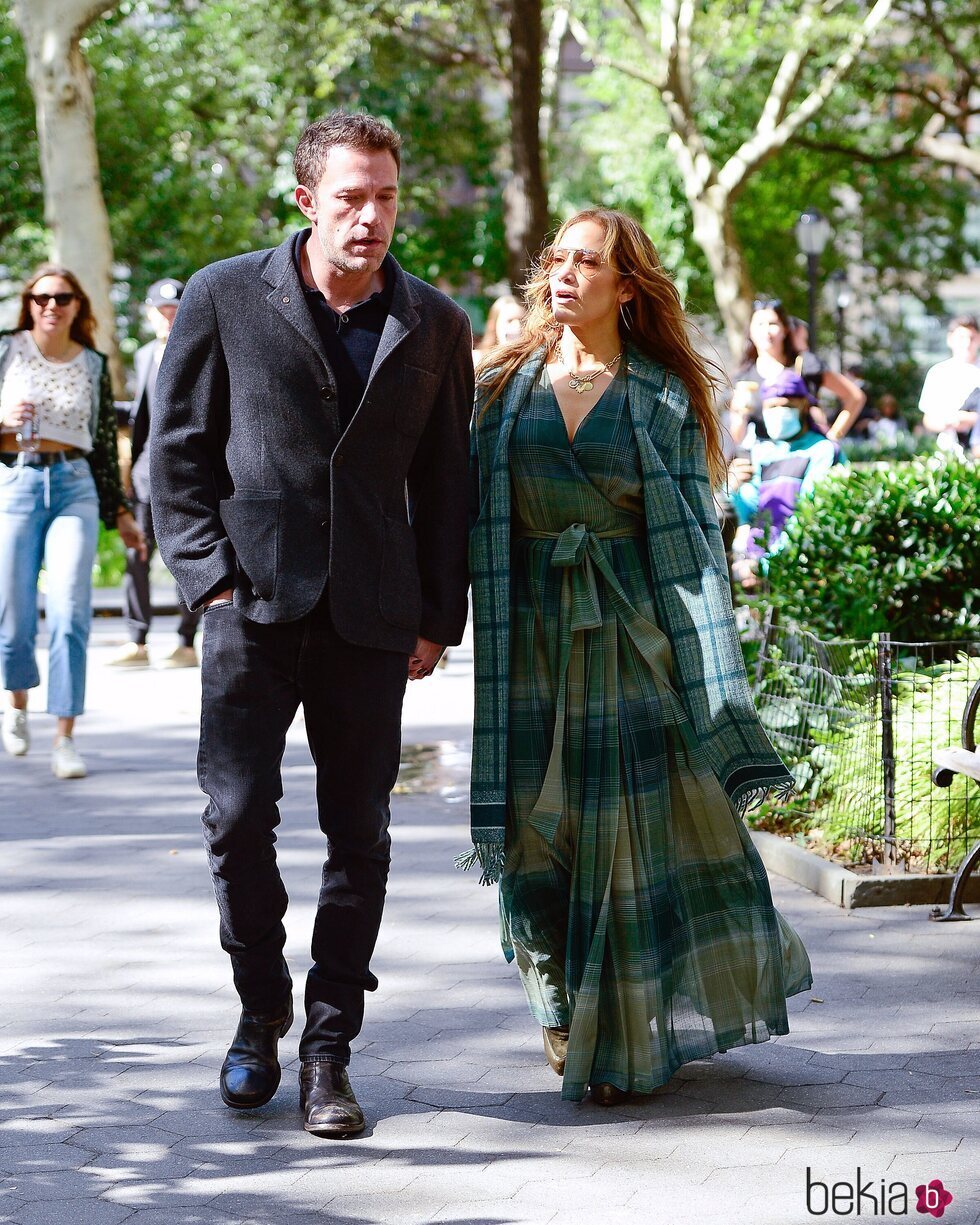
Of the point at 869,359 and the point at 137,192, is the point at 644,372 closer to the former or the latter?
the point at 137,192

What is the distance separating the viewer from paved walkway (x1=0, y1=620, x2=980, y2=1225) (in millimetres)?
3793

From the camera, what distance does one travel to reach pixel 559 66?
38.8 m

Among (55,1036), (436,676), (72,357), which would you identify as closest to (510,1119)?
(55,1036)

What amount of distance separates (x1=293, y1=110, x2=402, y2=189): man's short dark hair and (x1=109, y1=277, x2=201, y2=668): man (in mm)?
6405

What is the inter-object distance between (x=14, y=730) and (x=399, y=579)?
5.25 metres

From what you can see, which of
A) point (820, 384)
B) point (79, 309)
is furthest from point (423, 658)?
point (820, 384)

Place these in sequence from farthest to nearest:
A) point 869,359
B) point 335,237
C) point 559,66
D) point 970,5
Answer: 1. point 869,359
2. point 559,66
3. point 970,5
4. point 335,237

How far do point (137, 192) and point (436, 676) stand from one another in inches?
940

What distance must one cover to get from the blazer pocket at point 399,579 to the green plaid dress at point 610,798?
0.36 metres

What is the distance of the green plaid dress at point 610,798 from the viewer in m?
4.36

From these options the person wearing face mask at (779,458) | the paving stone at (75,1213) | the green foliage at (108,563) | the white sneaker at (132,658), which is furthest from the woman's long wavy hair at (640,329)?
the green foliage at (108,563)

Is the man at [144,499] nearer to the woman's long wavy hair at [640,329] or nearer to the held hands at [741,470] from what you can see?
the held hands at [741,470]

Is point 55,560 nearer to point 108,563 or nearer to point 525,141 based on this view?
point 108,563
